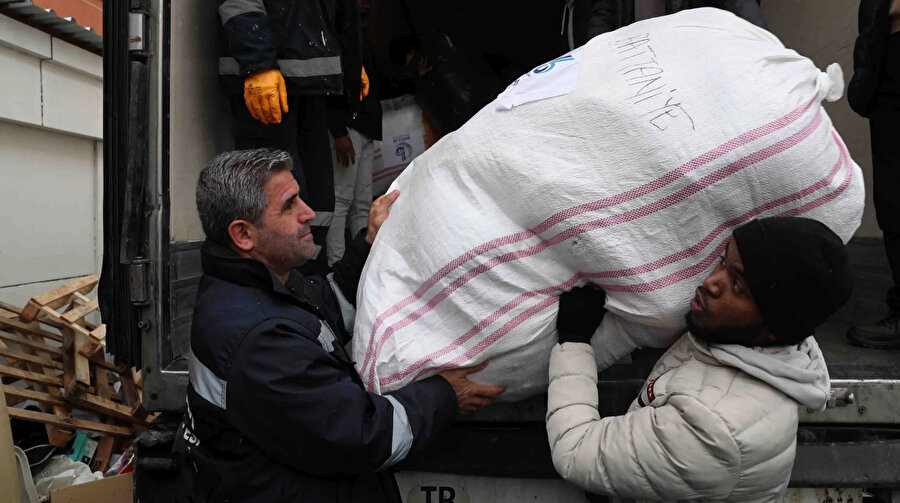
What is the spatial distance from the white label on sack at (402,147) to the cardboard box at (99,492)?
5.99 ft

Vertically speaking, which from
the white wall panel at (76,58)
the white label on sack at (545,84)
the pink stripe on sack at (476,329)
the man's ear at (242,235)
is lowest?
the pink stripe on sack at (476,329)

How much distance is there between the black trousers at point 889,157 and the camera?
2.05 meters

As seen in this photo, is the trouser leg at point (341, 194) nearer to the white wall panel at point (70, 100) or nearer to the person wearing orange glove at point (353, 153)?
the person wearing orange glove at point (353, 153)

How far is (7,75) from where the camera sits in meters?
4.24

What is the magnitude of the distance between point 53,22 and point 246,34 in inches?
129

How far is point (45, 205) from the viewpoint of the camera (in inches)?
188

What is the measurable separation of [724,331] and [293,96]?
1750mm

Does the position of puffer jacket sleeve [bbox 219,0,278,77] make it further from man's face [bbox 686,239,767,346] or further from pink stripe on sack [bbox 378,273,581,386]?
man's face [bbox 686,239,767,346]

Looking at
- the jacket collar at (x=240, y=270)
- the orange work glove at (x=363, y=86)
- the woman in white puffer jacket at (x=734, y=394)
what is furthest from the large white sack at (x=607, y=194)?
the orange work glove at (x=363, y=86)

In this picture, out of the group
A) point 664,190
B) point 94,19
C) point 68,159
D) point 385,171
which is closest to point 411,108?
point 385,171

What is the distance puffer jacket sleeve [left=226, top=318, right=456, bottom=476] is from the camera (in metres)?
1.27

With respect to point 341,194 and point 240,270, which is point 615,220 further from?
point 341,194

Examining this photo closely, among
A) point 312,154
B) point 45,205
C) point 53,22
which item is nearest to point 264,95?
point 312,154

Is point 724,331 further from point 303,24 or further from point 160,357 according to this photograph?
point 303,24
